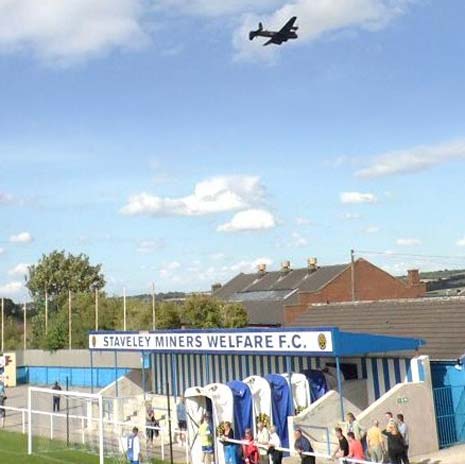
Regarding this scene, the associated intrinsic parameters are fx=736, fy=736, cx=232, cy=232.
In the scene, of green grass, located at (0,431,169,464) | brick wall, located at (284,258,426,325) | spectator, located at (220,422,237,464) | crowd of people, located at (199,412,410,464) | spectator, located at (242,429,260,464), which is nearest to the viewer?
crowd of people, located at (199,412,410,464)

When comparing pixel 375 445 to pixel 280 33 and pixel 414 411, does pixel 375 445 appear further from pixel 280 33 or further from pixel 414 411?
pixel 280 33

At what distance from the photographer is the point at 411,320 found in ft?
86.0

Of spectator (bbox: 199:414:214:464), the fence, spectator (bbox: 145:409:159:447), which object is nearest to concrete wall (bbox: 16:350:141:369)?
spectator (bbox: 145:409:159:447)

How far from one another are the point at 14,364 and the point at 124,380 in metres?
20.3

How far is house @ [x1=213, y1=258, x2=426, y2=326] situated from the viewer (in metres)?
60.9

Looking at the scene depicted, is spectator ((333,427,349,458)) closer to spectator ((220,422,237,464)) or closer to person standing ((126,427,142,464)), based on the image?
spectator ((220,422,237,464))

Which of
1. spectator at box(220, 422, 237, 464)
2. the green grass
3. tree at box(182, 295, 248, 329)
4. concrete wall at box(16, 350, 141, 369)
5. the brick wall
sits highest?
the brick wall

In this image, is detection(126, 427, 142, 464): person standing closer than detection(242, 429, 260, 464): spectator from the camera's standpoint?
No

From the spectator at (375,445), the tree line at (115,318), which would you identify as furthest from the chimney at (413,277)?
the spectator at (375,445)

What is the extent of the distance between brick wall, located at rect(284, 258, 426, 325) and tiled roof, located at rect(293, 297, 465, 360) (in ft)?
92.5

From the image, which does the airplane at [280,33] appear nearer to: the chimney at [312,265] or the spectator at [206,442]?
the spectator at [206,442]

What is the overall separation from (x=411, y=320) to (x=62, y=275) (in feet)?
203

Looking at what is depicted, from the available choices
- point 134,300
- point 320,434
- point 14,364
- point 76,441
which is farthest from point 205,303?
point 320,434

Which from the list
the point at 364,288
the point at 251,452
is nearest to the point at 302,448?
the point at 251,452
